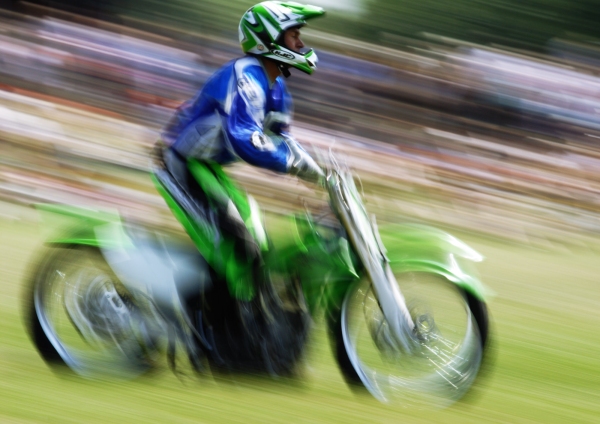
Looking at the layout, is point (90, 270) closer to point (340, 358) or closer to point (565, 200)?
point (340, 358)

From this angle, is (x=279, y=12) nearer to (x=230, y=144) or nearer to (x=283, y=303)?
(x=230, y=144)

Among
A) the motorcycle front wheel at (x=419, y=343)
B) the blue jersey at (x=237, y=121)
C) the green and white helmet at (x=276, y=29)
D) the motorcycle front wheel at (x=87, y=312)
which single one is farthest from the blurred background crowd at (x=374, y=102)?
the motorcycle front wheel at (x=419, y=343)

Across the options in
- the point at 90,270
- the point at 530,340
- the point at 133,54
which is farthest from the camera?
the point at 133,54

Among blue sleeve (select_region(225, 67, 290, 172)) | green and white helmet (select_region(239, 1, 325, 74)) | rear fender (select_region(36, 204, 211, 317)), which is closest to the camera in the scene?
blue sleeve (select_region(225, 67, 290, 172))

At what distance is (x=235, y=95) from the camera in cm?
465

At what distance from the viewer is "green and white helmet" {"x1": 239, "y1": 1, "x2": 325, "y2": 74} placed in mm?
4770

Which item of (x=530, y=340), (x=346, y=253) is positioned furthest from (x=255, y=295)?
(x=530, y=340)

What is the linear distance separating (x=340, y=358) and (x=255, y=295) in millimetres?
465

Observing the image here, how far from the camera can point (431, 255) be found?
4672 mm

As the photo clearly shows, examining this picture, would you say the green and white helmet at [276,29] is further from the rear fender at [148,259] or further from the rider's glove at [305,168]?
the rear fender at [148,259]

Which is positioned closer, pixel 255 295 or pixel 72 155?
pixel 255 295

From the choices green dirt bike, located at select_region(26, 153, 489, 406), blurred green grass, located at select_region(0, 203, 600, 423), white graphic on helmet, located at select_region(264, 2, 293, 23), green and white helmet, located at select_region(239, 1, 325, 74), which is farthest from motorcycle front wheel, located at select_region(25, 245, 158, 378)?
white graphic on helmet, located at select_region(264, 2, 293, 23)

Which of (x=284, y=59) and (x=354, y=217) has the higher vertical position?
(x=284, y=59)

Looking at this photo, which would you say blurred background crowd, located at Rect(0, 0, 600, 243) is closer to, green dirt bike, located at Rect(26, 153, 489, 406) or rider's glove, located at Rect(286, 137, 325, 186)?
green dirt bike, located at Rect(26, 153, 489, 406)
